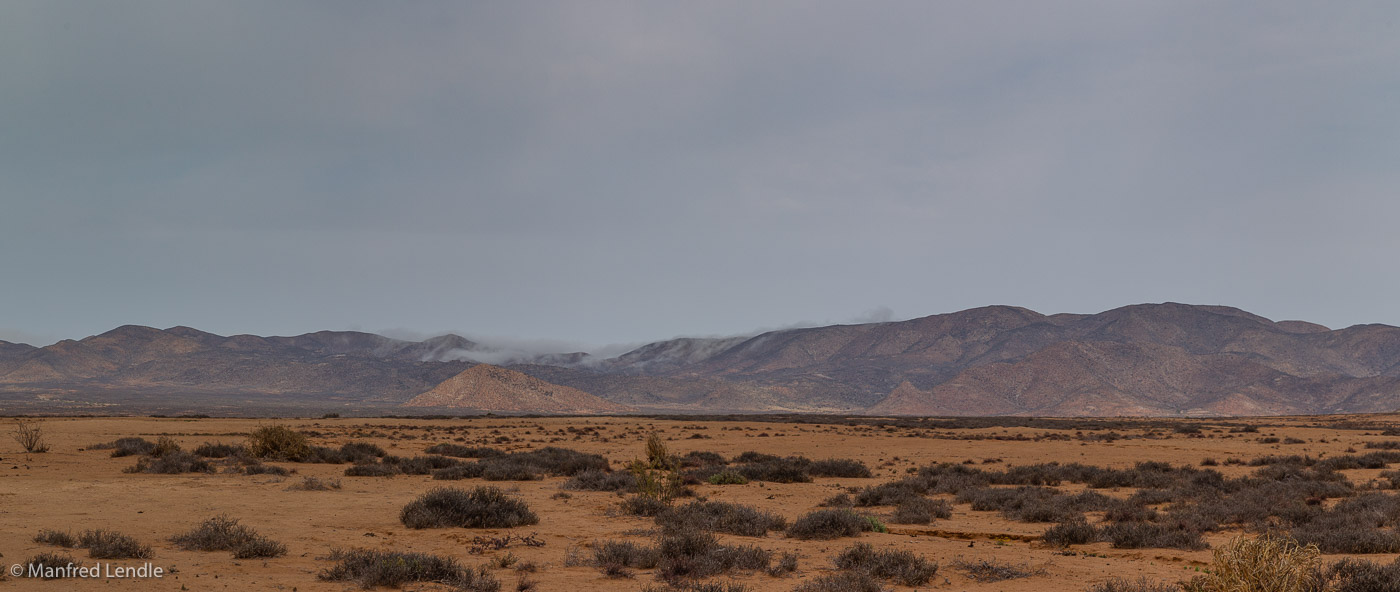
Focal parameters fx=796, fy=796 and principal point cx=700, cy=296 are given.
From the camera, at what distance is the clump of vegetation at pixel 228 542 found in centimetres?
996

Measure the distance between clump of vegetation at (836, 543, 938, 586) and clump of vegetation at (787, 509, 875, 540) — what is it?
2005 mm

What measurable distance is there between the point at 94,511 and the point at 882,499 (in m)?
14.6

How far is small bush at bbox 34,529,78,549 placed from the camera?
9734 millimetres

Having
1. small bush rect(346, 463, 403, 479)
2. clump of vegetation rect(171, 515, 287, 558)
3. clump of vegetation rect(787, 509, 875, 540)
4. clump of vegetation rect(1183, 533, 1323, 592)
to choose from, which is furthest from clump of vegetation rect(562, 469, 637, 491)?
clump of vegetation rect(1183, 533, 1323, 592)

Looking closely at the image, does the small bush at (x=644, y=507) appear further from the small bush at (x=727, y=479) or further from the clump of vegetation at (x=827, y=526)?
the small bush at (x=727, y=479)

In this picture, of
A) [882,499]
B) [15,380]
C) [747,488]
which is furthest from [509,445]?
[15,380]

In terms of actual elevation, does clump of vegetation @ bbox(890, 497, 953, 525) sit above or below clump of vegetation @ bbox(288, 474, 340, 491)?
below

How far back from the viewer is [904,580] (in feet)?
30.9

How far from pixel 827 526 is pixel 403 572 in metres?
6.63

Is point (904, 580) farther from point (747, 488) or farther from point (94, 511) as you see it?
point (94, 511)

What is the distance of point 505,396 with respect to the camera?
15162cm

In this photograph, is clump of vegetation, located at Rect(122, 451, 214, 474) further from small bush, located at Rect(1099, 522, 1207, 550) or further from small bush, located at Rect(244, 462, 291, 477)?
small bush, located at Rect(1099, 522, 1207, 550)

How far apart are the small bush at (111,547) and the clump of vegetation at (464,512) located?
3.85 meters

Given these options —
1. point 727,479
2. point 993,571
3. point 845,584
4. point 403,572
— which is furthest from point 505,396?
point 845,584
